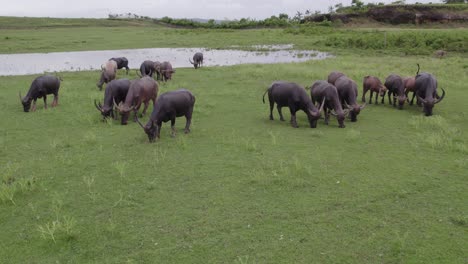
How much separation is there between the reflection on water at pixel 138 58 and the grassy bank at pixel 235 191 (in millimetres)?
13984

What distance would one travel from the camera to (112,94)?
40.3 feet

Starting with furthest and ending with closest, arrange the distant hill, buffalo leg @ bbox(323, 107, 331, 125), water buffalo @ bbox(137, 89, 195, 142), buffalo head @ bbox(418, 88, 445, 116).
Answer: the distant hill
buffalo head @ bbox(418, 88, 445, 116)
buffalo leg @ bbox(323, 107, 331, 125)
water buffalo @ bbox(137, 89, 195, 142)

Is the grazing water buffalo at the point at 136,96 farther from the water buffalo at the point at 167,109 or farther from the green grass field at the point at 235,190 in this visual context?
the water buffalo at the point at 167,109

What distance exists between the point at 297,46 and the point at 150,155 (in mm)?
32358

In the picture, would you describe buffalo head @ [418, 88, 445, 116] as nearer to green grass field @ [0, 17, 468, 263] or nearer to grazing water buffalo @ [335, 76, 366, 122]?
green grass field @ [0, 17, 468, 263]

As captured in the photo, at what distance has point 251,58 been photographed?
3136 centimetres

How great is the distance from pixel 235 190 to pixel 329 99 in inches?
215

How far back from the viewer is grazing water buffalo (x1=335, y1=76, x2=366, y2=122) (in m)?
12.2

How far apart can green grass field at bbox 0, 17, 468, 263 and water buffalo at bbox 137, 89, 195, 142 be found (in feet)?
1.24

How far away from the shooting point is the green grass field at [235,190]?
5.73 meters

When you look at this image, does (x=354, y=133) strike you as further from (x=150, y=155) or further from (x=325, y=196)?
(x=150, y=155)

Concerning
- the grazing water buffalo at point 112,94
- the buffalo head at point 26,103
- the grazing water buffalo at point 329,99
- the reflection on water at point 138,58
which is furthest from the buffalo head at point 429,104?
the reflection on water at point 138,58

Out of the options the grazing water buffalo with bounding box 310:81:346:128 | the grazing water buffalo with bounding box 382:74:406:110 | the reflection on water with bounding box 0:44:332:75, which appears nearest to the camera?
the grazing water buffalo with bounding box 310:81:346:128

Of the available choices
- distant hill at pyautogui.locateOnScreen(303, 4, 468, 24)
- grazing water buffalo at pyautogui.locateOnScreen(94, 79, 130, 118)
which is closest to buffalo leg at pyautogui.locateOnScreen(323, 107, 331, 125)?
grazing water buffalo at pyautogui.locateOnScreen(94, 79, 130, 118)
